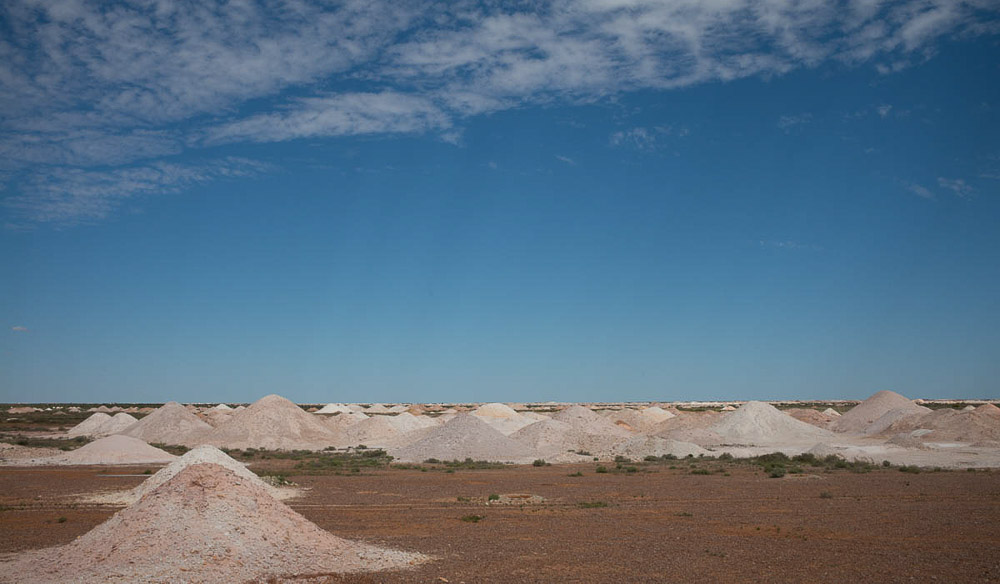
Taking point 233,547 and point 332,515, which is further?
point 332,515

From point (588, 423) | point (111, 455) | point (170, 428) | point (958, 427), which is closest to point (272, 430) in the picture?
point (170, 428)

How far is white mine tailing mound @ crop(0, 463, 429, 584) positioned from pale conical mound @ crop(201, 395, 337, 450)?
3559 centimetres

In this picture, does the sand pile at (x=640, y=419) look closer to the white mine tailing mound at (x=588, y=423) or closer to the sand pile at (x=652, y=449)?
the white mine tailing mound at (x=588, y=423)

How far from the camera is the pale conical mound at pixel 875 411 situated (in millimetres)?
56344

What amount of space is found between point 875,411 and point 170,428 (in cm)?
5997

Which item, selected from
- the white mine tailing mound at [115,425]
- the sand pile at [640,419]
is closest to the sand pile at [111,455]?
the white mine tailing mound at [115,425]

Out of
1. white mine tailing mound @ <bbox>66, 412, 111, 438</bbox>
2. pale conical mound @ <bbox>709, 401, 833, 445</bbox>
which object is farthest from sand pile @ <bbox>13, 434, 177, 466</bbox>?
pale conical mound @ <bbox>709, 401, 833, 445</bbox>

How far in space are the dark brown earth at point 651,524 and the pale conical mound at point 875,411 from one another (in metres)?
28.5

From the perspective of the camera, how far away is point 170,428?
51906 millimetres

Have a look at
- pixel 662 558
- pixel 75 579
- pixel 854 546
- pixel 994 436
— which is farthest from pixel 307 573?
pixel 994 436

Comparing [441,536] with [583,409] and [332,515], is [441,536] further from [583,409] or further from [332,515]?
[583,409]

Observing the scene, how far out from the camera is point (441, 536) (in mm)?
15633

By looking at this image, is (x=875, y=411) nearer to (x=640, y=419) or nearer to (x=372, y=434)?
(x=640, y=419)

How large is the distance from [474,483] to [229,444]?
25.9 meters
